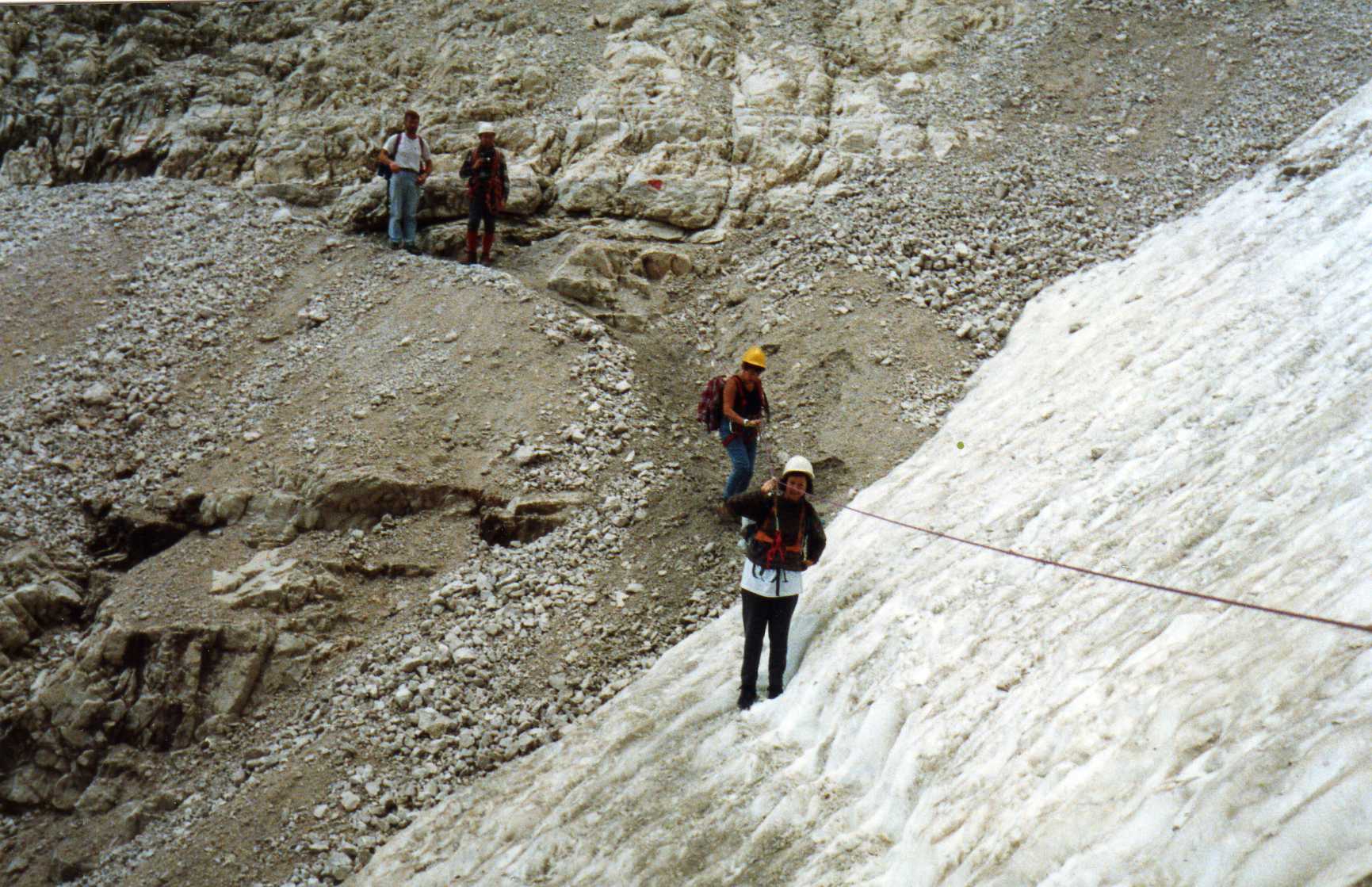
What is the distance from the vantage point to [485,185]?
13.3 m

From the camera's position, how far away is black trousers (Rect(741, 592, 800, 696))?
6914 mm

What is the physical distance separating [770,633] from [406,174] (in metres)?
9.78

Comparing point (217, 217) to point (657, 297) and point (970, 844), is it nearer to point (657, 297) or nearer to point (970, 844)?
point (657, 297)

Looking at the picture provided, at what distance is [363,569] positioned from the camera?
32.5 feet

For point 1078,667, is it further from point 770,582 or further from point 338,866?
point 338,866

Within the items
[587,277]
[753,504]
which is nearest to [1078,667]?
[753,504]

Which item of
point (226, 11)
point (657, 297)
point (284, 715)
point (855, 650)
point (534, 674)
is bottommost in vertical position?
point (284, 715)

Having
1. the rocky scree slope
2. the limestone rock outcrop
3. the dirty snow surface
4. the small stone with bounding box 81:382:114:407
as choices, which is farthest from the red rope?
the small stone with bounding box 81:382:114:407

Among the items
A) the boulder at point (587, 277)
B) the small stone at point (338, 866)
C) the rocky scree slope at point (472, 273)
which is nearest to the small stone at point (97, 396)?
the rocky scree slope at point (472, 273)

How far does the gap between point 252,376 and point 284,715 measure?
5026 mm

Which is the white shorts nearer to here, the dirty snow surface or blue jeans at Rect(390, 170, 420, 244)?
the dirty snow surface

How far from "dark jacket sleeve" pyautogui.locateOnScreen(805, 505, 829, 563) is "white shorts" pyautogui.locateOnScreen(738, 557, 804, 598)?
0.17m

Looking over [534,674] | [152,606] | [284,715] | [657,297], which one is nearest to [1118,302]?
[657,297]

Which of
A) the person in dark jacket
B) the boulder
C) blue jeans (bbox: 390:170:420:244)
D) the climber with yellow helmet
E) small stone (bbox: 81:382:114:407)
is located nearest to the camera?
the person in dark jacket
